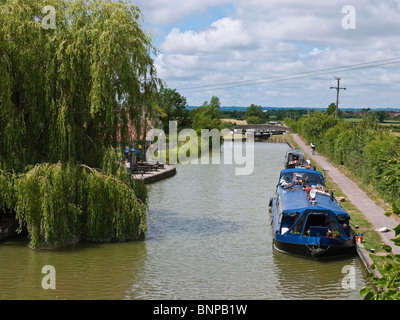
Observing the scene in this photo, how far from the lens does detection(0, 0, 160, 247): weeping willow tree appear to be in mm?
18469

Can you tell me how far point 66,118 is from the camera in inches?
757

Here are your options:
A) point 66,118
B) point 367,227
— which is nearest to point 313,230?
point 367,227

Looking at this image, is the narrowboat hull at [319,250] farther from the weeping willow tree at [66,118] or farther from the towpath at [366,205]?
the weeping willow tree at [66,118]

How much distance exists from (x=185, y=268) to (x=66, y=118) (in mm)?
7042

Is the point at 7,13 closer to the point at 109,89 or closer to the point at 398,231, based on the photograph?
the point at 109,89

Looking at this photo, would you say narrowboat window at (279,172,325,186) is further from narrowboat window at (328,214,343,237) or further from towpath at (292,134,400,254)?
narrowboat window at (328,214,343,237)

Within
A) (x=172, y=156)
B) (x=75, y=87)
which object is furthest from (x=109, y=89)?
(x=172, y=156)

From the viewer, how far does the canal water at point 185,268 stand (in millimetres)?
15289

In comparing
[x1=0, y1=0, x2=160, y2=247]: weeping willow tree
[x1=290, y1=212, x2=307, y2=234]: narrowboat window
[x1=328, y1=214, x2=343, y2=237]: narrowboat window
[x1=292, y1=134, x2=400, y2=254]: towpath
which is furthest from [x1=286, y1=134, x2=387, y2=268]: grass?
[x1=0, y1=0, x2=160, y2=247]: weeping willow tree

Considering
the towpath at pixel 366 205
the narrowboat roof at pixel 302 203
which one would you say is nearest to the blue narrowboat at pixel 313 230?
the narrowboat roof at pixel 302 203

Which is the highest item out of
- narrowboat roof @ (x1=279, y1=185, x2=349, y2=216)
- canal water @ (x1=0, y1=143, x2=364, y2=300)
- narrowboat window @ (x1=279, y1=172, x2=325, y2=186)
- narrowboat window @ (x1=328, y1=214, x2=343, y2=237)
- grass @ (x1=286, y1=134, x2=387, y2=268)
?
narrowboat window @ (x1=279, y1=172, x2=325, y2=186)

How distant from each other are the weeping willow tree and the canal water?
109cm

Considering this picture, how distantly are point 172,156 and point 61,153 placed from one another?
112ft

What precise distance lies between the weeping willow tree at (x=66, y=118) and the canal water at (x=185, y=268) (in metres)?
1.09
